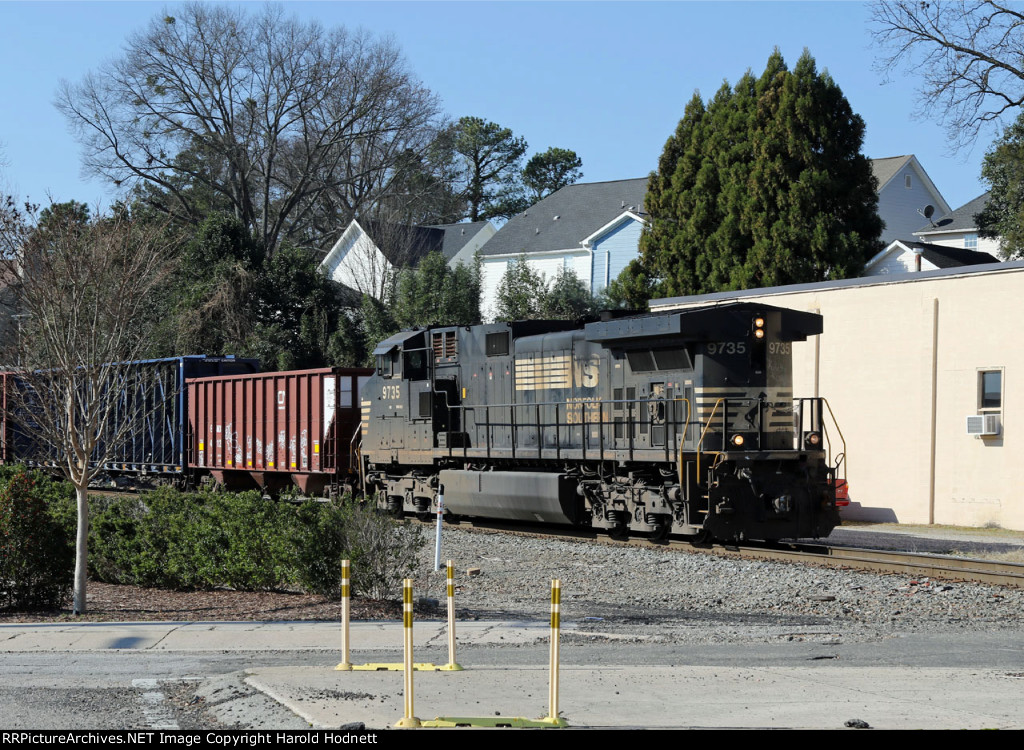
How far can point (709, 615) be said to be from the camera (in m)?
12.0

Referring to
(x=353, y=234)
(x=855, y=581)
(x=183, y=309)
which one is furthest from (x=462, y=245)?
(x=855, y=581)

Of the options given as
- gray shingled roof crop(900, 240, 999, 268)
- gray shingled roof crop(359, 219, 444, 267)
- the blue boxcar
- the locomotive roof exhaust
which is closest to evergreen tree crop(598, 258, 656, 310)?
gray shingled roof crop(900, 240, 999, 268)

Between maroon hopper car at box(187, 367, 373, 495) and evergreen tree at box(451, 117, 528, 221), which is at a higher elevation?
evergreen tree at box(451, 117, 528, 221)

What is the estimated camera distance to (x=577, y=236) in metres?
54.5

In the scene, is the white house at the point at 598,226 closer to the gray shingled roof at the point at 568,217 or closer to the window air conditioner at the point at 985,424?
the gray shingled roof at the point at 568,217

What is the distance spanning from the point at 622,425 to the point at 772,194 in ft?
67.3

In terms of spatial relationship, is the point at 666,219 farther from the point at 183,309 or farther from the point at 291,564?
the point at 291,564

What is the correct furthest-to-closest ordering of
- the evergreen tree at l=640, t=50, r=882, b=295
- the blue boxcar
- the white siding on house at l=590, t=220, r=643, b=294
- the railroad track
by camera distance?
the white siding on house at l=590, t=220, r=643, b=294, the evergreen tree at l=640, t=50, r=882, b=295, the blue boxcar, the railroad track

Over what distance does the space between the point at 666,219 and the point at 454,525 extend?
65.6ft

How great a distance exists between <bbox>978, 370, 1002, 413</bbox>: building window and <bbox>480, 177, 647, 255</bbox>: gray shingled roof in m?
33.2

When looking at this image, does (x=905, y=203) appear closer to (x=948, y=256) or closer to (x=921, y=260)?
(x=948, y=256)

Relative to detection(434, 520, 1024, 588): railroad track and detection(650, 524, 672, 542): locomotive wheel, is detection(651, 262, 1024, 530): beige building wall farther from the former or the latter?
detection(650, 524, 672, 542): locomotive wheel

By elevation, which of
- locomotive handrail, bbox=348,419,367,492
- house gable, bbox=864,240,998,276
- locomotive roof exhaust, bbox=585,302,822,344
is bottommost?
locomotive handrail, bbox=348,419,367,492

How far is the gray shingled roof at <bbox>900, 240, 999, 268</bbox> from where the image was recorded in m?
40.3
